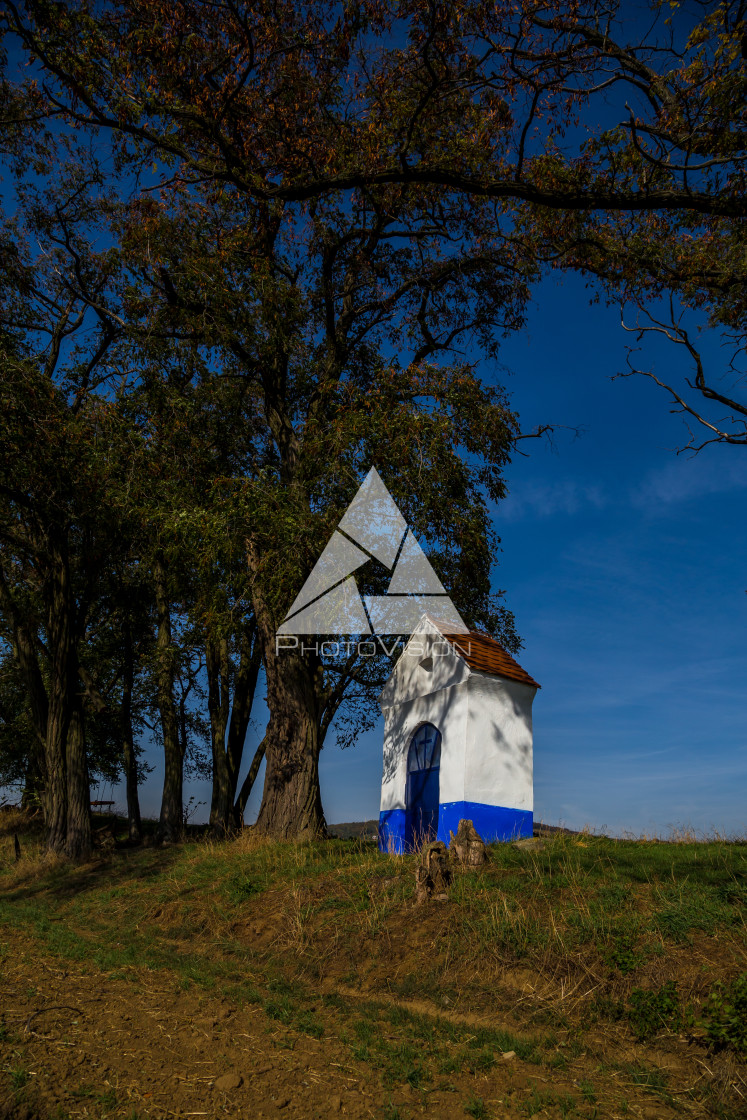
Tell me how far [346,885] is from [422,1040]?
517cm

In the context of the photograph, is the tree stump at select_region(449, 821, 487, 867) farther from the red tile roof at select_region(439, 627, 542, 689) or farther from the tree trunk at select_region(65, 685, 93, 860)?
the tree trunk at select_region(65, 685, 93, 860)

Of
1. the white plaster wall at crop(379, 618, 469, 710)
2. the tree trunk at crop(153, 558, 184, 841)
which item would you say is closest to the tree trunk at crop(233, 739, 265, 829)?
the tree trunk at crop(153, 558, 184, 841)

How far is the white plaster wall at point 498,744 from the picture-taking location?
14.9 m

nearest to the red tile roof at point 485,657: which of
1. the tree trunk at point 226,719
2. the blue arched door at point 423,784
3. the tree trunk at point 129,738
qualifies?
the blue arched door at point 423,784

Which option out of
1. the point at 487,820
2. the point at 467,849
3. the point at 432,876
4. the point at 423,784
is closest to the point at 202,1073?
the point at 432,876

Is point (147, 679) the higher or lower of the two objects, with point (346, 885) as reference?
higher

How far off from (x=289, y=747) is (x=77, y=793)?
662 cm

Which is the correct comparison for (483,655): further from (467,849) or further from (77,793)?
(77,793)

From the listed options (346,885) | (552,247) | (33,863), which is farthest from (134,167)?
(33,863)

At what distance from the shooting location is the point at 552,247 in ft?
35.7

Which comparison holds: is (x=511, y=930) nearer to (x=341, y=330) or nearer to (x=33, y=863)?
(x=33, y=863)

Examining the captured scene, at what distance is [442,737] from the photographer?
1573cm

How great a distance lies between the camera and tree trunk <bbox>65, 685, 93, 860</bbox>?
61.2 ft

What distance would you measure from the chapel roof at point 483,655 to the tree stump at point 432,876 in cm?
498
